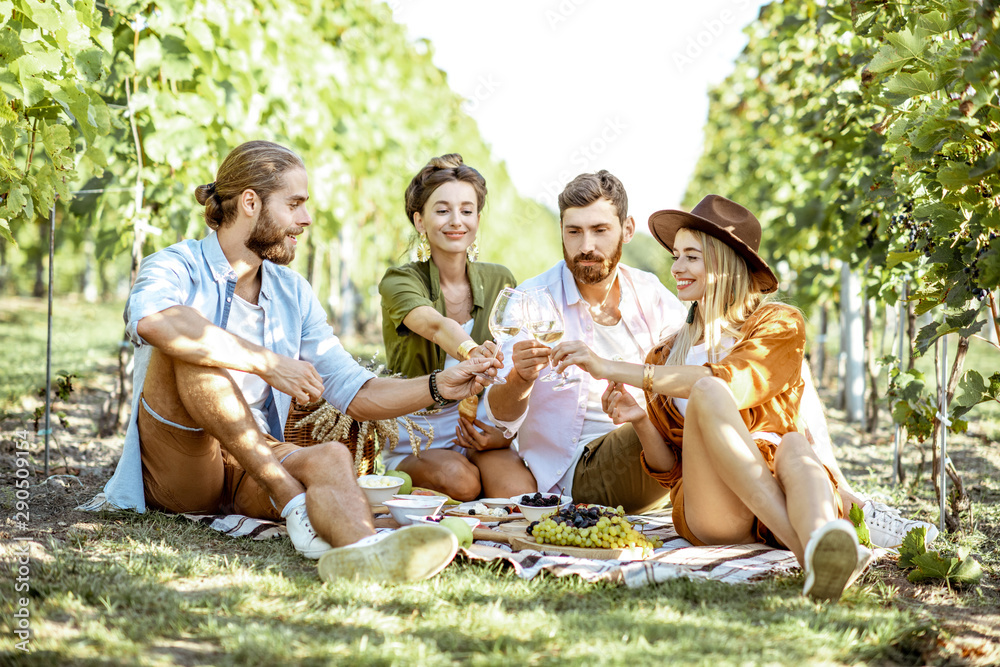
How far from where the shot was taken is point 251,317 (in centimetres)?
340

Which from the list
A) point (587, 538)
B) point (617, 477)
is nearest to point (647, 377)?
point (587, 538)

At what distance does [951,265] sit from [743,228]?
0.72m

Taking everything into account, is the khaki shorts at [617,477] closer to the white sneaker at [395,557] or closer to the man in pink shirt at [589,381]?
the man in pink shirt at [589,381]

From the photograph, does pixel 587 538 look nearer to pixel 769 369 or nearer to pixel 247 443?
pixel 769 369

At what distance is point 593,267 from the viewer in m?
3.77

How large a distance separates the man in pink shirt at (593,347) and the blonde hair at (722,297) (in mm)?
604

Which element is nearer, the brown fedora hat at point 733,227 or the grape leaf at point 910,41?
the grape leaf at point 910,41

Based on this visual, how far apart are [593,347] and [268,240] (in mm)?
1527

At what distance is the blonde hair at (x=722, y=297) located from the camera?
123 inches

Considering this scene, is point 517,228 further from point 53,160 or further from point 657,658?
point 657,658

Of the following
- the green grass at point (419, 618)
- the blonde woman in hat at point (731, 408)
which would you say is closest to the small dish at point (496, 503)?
the blonde woman in hat at point (731, 408)

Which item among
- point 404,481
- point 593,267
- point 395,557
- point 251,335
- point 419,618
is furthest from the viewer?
point 593,267

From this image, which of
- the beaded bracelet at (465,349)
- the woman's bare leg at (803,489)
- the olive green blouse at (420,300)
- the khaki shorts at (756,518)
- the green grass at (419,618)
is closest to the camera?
the green grass at (419,618)

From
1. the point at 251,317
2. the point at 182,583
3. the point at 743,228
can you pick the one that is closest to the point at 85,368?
the point at 251,317
